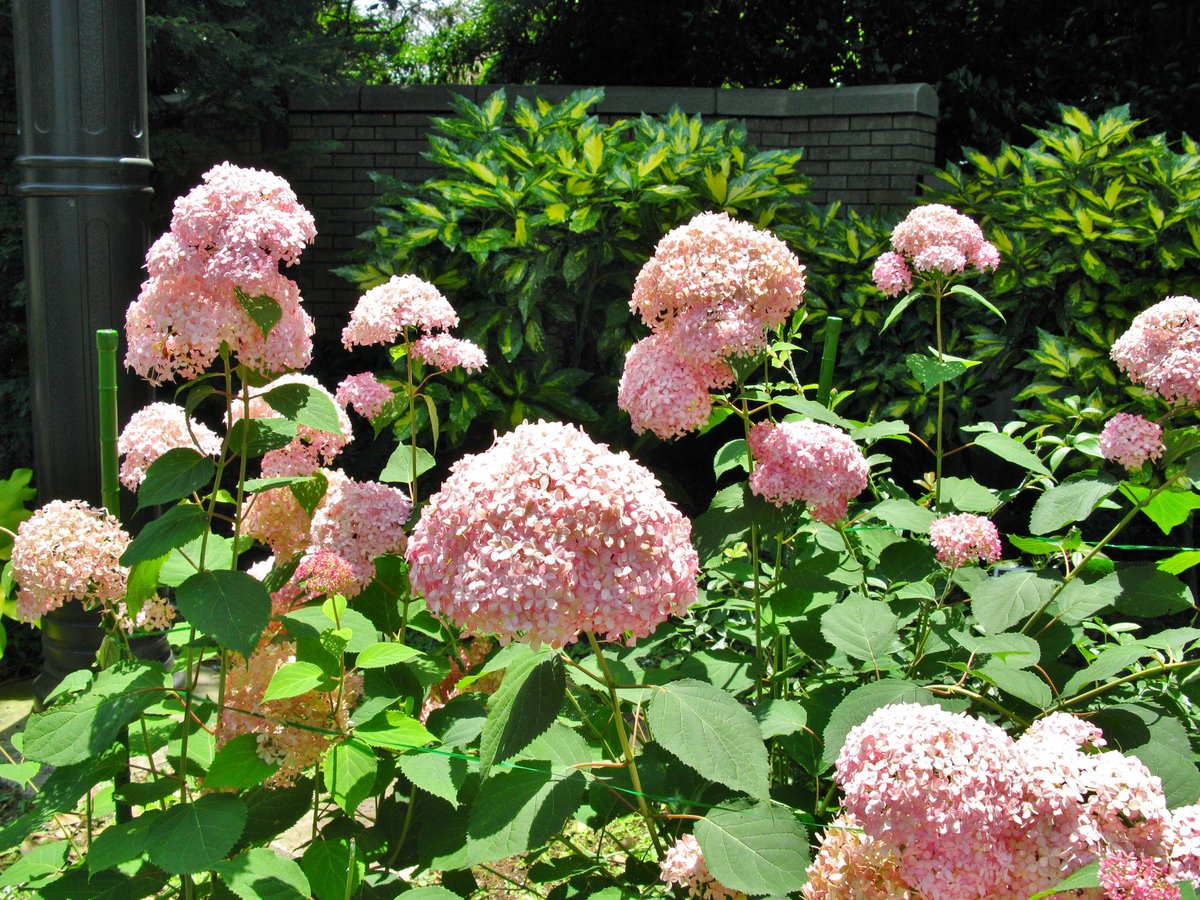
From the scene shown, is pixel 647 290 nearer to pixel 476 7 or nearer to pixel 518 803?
pixel 518 803

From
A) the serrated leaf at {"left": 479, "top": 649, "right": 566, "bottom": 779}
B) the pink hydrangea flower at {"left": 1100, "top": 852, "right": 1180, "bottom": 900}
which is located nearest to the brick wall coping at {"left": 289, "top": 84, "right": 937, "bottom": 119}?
the serrated leaf at {"left": 479, "top": 649, "right": 566, "bottom": 779}

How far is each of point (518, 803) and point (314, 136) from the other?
235 inches

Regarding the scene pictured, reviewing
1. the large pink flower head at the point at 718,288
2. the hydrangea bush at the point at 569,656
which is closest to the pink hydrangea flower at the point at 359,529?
the hydrangea bush at the point at 569,656

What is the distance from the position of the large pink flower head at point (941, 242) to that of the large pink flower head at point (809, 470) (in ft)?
2.30

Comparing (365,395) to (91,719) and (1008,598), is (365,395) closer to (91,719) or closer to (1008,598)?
(91,719)

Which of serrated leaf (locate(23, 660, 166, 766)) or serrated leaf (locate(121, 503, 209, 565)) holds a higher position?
serrated leaf (locate(121, 503, 209, 565))

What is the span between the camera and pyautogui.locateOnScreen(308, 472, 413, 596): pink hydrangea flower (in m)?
1.66

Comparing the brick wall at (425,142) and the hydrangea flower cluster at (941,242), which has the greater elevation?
the brick wall at (425,142)

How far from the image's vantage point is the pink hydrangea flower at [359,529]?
5.43 ft

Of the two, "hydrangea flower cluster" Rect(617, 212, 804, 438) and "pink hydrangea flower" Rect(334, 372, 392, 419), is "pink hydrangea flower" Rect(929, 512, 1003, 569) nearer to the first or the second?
"hydrangea flower cluster" Rect(617, 212, 804, 438)

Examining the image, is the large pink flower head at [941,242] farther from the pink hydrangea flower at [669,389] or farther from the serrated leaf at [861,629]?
the serrated leaf at [861,629]

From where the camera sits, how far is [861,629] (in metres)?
1.57

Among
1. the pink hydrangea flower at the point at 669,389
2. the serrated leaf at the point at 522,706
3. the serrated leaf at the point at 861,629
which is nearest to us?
the serrated leaf at the point at 522,706

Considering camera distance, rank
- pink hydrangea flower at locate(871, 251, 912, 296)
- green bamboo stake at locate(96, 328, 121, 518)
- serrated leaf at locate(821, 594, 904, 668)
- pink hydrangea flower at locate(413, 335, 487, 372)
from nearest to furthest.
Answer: serrated leaf at locate(821, 594, 904, 668), green bamboo stake at locate(96, 328, 121, 518), pink hydrangea flower at locate(413, 335, 487, 372), pink hydrangea flower at locate(871, 251, 912, 296)
